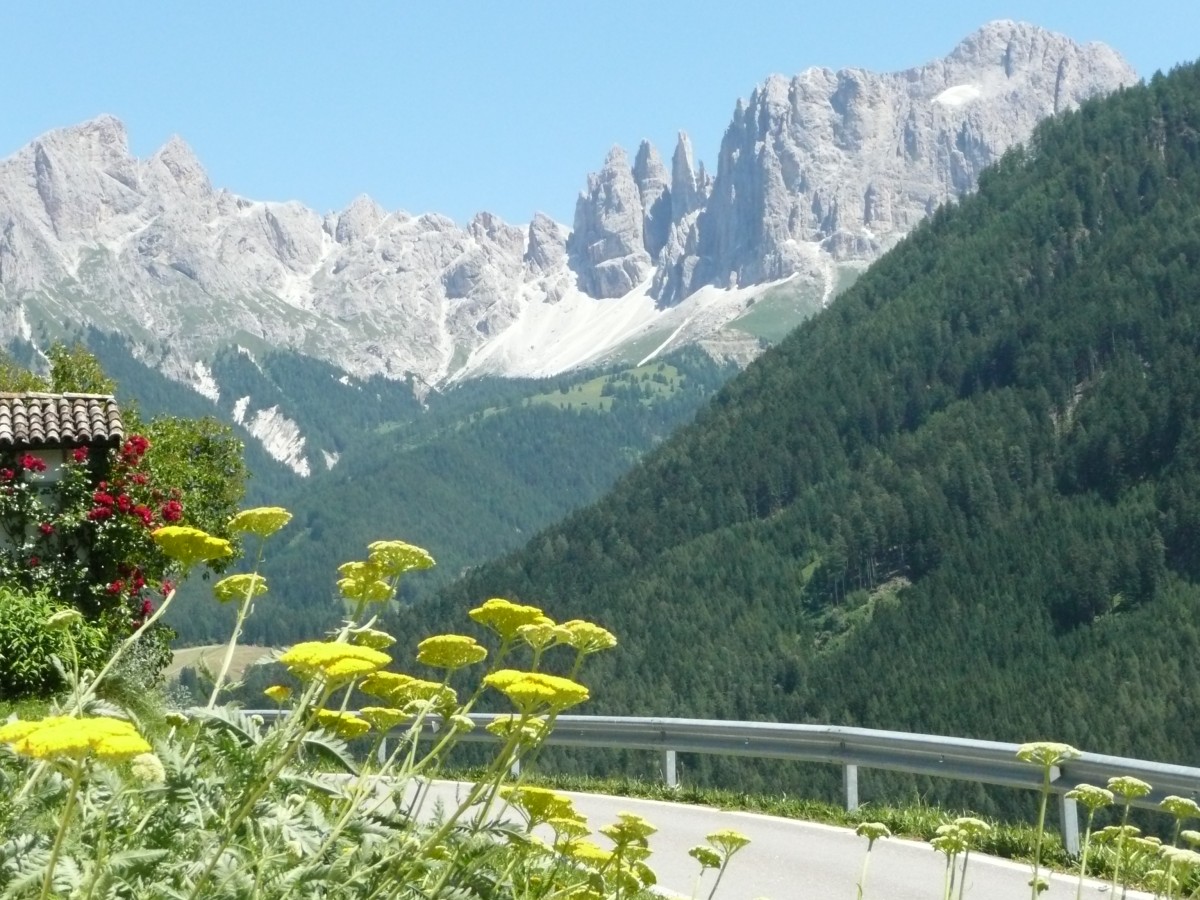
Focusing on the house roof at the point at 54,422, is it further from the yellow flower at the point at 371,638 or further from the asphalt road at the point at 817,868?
the yellow flower at the point at 371,638

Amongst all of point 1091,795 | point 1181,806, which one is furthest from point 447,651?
point 1181,806

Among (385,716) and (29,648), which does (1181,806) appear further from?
(29,648)

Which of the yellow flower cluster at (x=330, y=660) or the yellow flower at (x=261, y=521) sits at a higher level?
the yellow flower at (x=261, y=521)

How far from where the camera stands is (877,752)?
560 inches

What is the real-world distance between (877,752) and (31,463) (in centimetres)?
1393

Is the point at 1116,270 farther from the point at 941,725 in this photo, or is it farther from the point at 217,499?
the point at 217,499

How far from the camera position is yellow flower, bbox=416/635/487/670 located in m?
4.32

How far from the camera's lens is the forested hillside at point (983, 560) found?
410 ft

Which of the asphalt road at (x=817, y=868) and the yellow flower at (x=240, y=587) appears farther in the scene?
the asphalt road at (x=817, y=868)

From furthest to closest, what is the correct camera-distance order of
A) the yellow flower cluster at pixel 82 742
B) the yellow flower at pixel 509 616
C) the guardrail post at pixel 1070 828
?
the guardrail post at pixel 1070 828
the yellow flower at pixel 509 616
the yellow flower cluster at pixel 82 742

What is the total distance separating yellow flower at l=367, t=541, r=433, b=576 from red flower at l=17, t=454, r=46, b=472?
18466mm

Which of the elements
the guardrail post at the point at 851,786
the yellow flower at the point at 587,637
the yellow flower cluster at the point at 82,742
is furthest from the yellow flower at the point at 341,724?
the guardrail post at the point at 851,786

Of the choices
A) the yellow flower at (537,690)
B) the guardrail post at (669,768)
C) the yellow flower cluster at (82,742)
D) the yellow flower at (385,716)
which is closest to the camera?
the yellow flower cluster at (82,742)

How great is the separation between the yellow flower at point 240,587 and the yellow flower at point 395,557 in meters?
Result: 0.39
